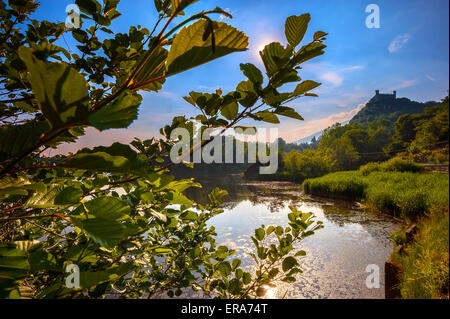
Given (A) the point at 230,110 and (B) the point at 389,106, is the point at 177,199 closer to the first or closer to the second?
(A) the point at 230,110

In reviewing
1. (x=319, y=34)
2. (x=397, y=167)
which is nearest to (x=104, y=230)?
(x=319, y=34)

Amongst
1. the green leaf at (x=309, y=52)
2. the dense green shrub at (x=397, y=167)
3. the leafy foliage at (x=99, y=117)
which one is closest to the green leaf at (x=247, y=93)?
the leafy foliage at (x=99, y=117)

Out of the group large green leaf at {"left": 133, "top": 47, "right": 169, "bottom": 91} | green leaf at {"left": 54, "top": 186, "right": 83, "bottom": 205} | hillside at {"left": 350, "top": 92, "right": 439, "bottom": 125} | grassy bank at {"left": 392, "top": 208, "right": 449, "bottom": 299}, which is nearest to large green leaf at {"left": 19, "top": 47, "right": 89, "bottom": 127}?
large green leaf at {"left": 133, "top": 47, "right": 169, "bottom": 91}

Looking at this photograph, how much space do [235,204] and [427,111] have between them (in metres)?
39.6

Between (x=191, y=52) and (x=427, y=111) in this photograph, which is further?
(x=427, y=111)

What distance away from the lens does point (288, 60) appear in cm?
51

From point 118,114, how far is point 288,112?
46 cm

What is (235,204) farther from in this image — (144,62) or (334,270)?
(144,62)

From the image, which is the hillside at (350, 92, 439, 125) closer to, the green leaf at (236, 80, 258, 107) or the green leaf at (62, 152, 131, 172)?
the green leaf at (236, 80, 258, 107)

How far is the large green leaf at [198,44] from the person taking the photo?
326 mm


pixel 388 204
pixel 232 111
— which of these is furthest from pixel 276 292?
pixel 388 204

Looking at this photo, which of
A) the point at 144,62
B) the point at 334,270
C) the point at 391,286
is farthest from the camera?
the point at 334,270

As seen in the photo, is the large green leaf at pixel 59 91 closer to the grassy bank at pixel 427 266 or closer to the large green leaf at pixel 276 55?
the large green leaf at pixel 276 55

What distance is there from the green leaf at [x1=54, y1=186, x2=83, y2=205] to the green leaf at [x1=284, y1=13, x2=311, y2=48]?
63 cm
